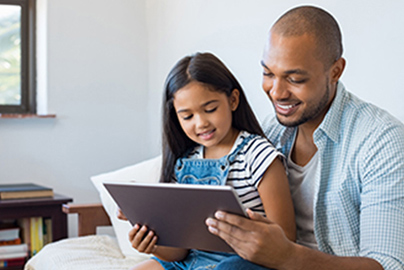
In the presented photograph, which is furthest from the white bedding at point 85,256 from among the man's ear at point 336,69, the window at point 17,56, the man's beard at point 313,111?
the window at point 17,56

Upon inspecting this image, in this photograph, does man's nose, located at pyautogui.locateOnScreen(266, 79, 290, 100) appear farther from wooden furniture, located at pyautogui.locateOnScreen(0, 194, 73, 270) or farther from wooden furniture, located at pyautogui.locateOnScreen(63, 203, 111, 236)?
wooden furniture, located at pyautogui.locateOnScreen(0, 194, 73, 270)

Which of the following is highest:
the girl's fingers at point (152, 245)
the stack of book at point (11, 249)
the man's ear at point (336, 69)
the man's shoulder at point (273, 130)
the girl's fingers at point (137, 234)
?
the man's ear at point (336, 69)

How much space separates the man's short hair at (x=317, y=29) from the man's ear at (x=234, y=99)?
7.6 inches

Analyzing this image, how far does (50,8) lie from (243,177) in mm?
2115

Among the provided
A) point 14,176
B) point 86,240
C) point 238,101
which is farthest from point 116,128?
point 238,101

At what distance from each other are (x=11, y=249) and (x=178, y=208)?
1.72 metres

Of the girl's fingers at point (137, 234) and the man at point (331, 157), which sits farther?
the girl's fingers at point (137, 234)

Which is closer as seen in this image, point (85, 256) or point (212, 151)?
point (212, 151)

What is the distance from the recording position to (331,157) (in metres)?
1.30

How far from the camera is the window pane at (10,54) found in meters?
3.18

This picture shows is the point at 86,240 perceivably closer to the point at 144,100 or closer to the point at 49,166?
the point at 49,166

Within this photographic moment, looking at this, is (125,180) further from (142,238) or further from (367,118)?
(367,118)

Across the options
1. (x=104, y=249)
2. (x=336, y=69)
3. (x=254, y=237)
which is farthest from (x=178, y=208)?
(x=104, y=249)

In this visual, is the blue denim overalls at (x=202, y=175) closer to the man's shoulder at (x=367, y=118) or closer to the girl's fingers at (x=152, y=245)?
the girl's fingers at (x=152, y=245)
